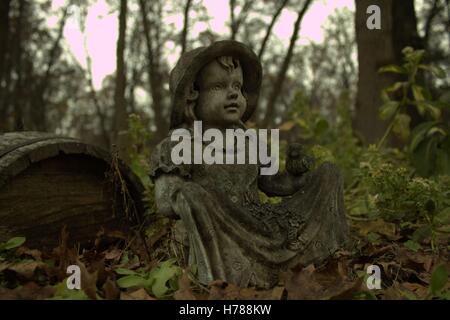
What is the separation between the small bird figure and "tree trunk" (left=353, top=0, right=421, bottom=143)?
11.6 ft

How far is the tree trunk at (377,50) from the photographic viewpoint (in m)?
6.21

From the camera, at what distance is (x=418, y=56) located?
15.1 feet

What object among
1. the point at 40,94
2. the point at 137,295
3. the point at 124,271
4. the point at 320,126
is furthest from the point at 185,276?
the point at 40,94

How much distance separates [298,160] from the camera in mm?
3211

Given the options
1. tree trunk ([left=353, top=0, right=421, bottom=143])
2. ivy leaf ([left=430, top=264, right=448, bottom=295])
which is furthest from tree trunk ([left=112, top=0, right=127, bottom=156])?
ivy leaf ([left=430, top=264, right=448, bottom=295])

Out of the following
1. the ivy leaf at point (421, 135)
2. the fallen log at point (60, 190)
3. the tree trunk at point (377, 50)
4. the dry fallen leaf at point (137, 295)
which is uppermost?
the tree trunk at point (377, 50)

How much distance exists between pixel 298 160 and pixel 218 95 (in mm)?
649

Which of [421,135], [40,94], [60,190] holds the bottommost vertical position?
[60,190]

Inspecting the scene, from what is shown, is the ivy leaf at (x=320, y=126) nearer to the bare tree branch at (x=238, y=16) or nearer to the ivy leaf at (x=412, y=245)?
the ivy leaf at (x=412, y=245)

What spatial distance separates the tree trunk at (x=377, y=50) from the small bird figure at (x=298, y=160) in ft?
11.6

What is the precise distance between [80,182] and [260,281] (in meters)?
1.70

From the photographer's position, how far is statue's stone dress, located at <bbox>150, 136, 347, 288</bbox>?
259cm

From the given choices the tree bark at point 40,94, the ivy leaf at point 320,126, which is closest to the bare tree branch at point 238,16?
the tree bark at point 40,94

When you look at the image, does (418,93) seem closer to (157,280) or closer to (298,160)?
(298,160)
